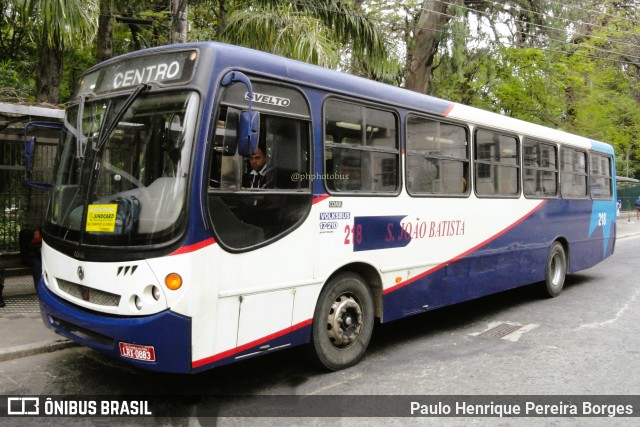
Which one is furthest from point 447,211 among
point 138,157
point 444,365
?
point 138,157

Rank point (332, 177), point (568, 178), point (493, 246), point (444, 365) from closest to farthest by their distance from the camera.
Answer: point (332, 177) → point (444, 365) → point (493, 246) → point (568, 178)

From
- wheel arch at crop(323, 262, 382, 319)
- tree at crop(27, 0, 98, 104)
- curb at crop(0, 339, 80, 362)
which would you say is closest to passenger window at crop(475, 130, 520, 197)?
wheel arch at crop(323, 262, 382, 319)

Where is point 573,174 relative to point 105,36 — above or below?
below

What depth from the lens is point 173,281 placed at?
3816mm

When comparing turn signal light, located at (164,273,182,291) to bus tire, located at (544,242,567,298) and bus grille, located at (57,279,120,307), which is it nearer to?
bus grille, located at (57,279,120,307)

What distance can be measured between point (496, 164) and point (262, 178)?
14.4 feet

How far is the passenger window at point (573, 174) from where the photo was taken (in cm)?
945

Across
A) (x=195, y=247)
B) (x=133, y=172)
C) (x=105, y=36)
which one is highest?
(x=105, y=36)

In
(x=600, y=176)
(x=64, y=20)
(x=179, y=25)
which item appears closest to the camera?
(x=64, y=20)

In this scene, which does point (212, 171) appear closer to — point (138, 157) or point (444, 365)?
point (138, 157)

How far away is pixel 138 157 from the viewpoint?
162 inches

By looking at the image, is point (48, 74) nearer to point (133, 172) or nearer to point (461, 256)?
point (133, 172)

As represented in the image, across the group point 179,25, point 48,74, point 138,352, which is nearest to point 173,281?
point 138,352

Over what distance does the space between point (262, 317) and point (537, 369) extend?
2964 millimetres
